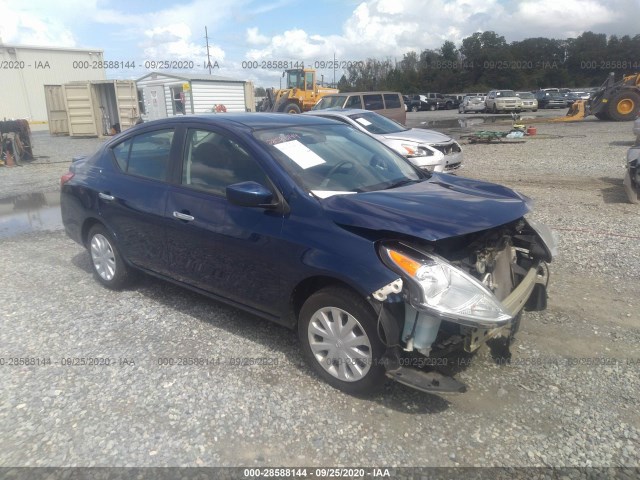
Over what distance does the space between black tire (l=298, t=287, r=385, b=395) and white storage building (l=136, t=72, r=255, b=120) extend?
23539 mm

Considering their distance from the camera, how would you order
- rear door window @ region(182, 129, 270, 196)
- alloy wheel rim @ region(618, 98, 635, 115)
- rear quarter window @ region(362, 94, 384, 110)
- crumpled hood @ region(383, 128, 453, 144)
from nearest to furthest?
rear door window @ region(182, 129, 270, 196) < crumpled hood @ region(383, 128, 453, 144) < rear quarter window @ region(362, 94, 384, 110) < alloy wheel rim @ region(618, 98, 635, 115)

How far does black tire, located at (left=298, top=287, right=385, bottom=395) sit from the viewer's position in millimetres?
2910

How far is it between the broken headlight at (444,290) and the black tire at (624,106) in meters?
23.8

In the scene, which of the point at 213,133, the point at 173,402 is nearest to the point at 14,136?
the point at 213,133

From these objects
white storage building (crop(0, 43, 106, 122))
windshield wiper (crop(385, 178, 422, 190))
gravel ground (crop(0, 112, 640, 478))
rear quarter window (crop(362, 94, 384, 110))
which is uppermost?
white storage building (crop(0, 43, 106, 122))

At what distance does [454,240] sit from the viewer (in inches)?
121

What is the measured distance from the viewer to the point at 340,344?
10.1ft

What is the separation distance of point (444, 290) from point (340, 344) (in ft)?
2.53

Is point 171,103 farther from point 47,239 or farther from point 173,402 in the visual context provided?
point 173,402

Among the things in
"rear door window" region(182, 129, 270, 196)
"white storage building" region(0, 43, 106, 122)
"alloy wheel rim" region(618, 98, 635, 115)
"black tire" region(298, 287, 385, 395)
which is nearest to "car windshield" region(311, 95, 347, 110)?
"rear door window" region(182, 129, 270, 196)

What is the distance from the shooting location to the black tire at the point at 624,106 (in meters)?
21.9

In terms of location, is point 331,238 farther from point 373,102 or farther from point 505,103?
point 505,103

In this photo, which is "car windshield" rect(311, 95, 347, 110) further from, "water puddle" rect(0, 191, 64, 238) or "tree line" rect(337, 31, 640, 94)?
"tree line" rect(337, 31, 640, 94)

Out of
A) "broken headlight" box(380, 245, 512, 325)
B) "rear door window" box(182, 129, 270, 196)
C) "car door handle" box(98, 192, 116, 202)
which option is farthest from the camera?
"car door handle" box(98, 192, 116, 202)
